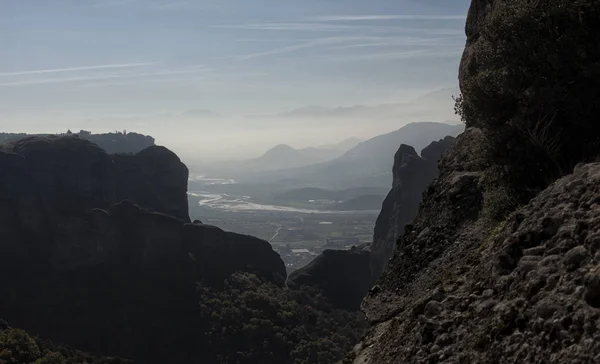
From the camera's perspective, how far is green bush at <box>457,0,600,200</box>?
38.2 feet

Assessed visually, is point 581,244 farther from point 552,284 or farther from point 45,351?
point 45,351

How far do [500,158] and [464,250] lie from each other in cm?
255

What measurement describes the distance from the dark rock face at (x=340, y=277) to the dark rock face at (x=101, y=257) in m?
4.79

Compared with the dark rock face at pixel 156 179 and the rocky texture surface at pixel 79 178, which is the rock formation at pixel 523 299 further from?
the dark rock face at pixel 156 179

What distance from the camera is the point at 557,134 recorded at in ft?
37.9

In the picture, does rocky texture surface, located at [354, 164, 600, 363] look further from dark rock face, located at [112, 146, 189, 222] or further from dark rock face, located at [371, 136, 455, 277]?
dark rock face, located at [112, 146, 189, 222]

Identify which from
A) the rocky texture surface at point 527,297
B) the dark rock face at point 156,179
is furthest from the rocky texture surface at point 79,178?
the rocky texture surface at point 527,297

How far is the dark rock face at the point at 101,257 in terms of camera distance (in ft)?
217

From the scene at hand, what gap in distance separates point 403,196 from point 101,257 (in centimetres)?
5253

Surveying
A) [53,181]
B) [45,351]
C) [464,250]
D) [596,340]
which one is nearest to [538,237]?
[596,340]

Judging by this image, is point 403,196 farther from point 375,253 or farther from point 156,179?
point 156,179

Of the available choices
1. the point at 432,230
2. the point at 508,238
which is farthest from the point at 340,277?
the point at 508,238

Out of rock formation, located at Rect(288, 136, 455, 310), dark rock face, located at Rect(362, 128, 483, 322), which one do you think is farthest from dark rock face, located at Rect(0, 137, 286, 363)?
dark rock face, located at Rect(362, 128, 483, 322)

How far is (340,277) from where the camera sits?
91.1 meters
